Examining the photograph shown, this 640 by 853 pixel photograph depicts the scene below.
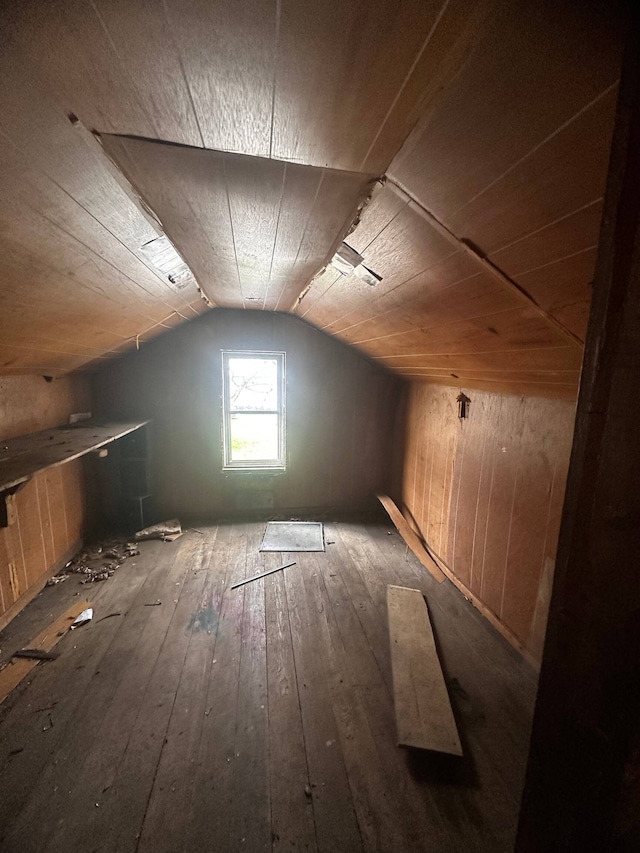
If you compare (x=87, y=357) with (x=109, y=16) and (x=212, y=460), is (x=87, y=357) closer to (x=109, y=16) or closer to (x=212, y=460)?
(x=212, y=460)

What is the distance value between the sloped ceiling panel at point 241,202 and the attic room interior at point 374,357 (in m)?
0.01

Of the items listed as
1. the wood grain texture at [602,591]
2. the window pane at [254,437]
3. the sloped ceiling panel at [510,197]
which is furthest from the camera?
the window pane at [254,437]

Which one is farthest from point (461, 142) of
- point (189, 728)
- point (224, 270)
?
point (189, 728)

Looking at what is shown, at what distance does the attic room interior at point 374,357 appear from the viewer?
51cm

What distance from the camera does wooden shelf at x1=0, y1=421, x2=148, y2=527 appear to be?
163 centimetres

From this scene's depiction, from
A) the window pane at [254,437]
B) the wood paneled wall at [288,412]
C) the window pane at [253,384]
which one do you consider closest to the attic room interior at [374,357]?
the wood paneled wall at [288,412]

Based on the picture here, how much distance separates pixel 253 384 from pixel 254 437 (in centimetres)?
63

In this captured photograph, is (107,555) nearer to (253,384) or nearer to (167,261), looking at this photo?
(253,384)

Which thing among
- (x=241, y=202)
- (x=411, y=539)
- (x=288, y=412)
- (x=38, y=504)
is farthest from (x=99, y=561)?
(x=241, y=202)

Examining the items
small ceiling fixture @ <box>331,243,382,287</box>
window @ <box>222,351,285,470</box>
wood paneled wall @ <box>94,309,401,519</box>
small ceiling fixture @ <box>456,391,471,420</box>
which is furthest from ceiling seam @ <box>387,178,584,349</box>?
window @ <box>222,351,285,470</box>

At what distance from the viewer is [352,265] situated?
1632mm

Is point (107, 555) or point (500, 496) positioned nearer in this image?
point (500, 496)

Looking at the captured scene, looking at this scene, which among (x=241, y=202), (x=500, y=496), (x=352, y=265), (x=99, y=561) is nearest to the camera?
(x=241, y=202)

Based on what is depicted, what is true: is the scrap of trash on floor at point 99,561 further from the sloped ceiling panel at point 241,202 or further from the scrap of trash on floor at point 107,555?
the sloped ceiling panel at point 241,202
